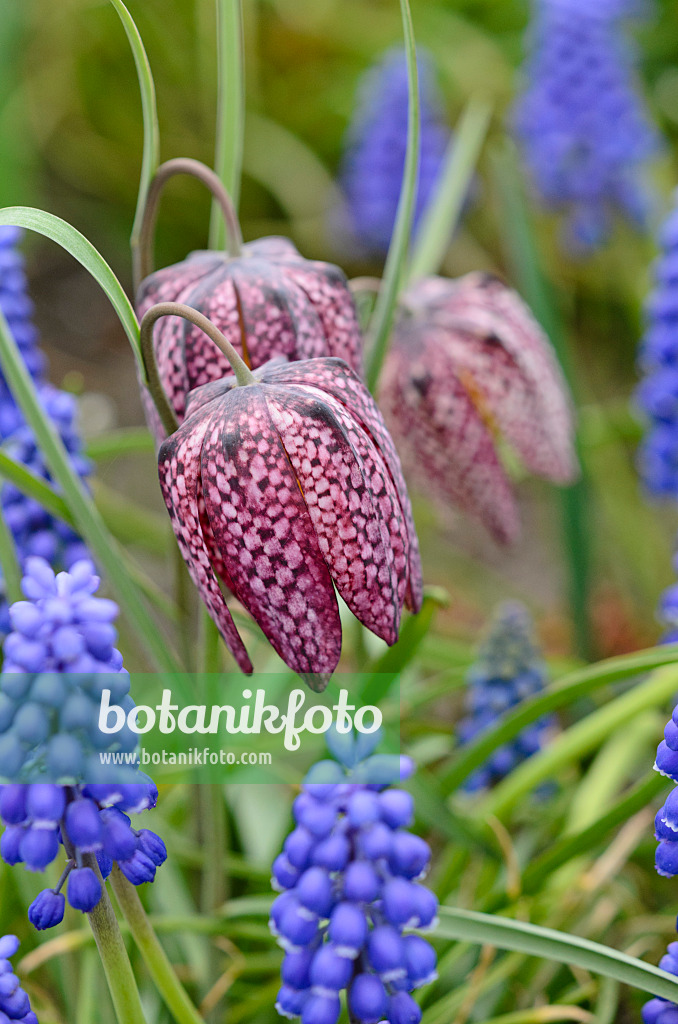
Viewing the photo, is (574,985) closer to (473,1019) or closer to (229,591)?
(473,1019)

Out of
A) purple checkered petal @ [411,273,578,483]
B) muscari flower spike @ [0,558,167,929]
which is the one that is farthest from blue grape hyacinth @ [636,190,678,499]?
muscari flower spike @ [0,558,167,929]

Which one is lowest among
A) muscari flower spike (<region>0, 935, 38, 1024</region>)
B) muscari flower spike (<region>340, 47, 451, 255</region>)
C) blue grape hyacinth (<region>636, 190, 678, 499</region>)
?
muscari flower spike (<region>0, 935, 38, 1024</region>)

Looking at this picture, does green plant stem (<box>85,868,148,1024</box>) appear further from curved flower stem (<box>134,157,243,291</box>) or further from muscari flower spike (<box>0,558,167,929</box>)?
curved flower stem (<box>134,157,243,291</box>)

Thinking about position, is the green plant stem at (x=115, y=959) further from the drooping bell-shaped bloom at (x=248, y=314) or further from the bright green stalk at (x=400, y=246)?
the bright green stalk at (x=400, y=246)

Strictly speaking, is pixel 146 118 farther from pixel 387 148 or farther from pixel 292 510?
pixel 387 148

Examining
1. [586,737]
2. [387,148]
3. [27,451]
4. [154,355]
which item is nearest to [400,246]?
[154,355]

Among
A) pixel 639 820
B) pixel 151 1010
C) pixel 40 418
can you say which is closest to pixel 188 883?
pixel 151 1010
